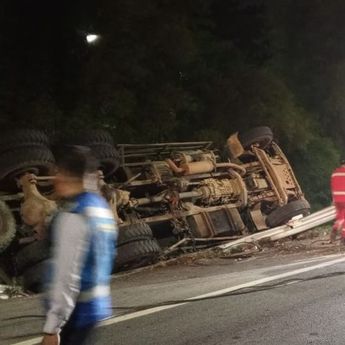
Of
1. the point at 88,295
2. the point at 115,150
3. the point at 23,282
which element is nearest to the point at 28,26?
the point at 115,150

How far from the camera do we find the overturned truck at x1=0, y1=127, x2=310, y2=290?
27.6 ft

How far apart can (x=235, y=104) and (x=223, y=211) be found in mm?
5902

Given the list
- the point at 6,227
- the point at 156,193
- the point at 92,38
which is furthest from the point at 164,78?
the point at 6,227

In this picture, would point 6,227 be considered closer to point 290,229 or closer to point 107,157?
point 107,157

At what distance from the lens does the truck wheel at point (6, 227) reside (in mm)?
8188

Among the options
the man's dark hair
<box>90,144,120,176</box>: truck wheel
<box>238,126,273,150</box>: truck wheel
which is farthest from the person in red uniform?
the man's dark hair

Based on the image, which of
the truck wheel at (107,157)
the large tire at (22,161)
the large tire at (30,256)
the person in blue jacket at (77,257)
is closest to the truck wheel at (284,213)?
the truck wheel at (107,157)

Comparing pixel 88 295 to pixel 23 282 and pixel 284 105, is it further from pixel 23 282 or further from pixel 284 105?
pixel 284 105

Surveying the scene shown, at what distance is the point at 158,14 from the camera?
46.3 ft

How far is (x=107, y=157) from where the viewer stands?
31.7 ft

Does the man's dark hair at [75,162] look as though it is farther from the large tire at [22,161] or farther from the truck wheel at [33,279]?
the large tire at [22,161]

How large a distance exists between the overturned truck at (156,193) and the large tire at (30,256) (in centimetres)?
1

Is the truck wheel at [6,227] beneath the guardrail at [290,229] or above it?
above

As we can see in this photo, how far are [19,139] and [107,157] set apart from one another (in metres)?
1.57
